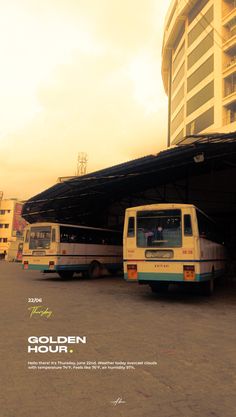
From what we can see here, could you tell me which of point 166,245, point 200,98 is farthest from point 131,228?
point 200,98

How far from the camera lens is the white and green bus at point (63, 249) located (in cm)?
1723

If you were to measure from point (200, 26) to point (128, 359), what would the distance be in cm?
5140

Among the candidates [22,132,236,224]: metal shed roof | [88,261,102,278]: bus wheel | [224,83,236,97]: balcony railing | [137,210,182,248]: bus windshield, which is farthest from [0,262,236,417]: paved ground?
[224,83,236,97]: balcony railing

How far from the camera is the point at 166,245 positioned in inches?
425

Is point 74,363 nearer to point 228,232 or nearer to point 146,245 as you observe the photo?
point 146,245

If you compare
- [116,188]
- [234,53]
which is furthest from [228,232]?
[234,53]

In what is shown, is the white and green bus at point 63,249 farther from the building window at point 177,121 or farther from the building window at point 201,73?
the building window at point 177,121

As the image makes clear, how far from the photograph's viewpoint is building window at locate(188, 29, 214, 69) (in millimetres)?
45228

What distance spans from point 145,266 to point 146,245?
0.67m

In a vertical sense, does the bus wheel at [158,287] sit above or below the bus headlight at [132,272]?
below

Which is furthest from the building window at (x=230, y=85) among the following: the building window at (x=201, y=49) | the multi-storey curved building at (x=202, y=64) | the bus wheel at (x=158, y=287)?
the bus wheel at (x=158, y=287)

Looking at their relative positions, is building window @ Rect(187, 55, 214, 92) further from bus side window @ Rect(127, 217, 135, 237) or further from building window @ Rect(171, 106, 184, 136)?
bus side window @ Rect(127, 217, 135, 237)

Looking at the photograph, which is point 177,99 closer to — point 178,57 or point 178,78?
point 178,78

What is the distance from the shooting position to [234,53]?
42531 millimetres
